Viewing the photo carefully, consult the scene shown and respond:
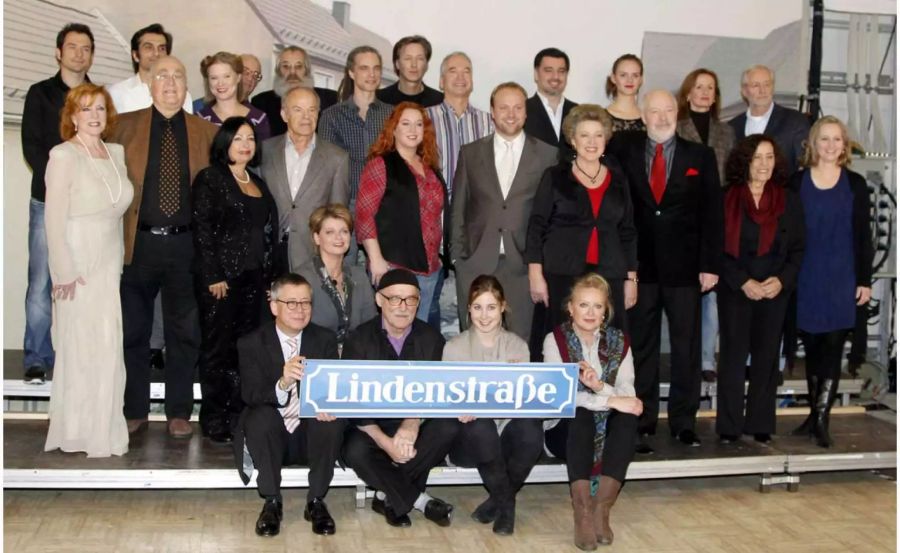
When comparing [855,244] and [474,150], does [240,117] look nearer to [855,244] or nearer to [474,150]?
[474,150]

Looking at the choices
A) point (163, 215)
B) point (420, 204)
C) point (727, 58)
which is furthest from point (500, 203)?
point (727, 58)

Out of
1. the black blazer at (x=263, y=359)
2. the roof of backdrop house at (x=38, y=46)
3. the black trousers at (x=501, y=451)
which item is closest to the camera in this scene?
the black blazer at (x=263, y=359)

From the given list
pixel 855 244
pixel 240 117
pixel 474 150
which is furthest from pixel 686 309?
pixel 240 117

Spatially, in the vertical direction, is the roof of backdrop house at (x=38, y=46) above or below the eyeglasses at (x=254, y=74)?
above

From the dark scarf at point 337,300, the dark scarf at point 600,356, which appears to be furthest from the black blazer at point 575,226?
the dark scarf at point 337,300

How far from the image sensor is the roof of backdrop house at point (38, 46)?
5.89 meters

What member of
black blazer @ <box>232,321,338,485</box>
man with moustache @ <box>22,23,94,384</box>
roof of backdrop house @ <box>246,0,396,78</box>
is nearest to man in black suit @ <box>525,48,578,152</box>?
roof of backdrop house @ <box>246,0,396,78</box>

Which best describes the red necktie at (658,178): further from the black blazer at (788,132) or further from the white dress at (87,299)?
the white dress at (87,299)

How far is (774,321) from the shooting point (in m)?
4.96

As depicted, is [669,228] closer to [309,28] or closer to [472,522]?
[472,522]

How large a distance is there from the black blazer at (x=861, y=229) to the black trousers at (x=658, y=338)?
2.46 feet

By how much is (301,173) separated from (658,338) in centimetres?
172

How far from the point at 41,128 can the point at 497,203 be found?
82.0 inches

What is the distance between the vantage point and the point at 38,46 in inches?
233
